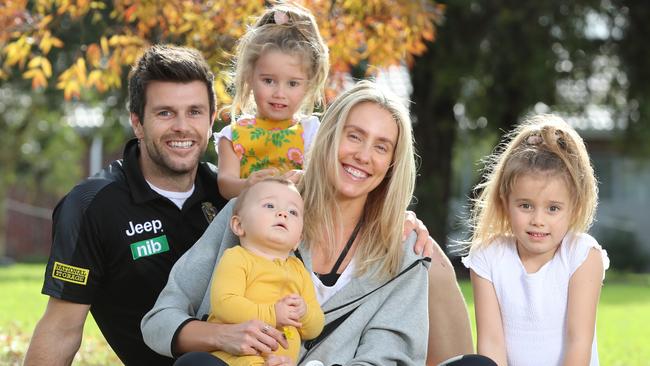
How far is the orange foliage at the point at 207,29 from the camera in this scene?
702 cm

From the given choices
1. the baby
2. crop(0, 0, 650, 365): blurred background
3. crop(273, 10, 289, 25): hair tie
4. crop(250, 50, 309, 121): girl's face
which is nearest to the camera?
the baby

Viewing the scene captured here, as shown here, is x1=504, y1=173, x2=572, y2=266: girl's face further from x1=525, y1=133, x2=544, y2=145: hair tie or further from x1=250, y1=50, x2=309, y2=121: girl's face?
x1=250, y1=50, x2=309, y2=121: girl's face

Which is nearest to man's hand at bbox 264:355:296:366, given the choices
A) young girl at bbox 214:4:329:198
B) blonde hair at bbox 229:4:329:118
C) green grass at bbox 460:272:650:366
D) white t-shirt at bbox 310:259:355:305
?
white t-shirt at bbox 310:259:355:305

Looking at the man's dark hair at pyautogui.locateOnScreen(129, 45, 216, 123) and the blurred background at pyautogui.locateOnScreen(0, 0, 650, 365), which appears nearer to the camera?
the man's dark hair at pyautogui.locateOnScreen(129, 45, 216, 123)

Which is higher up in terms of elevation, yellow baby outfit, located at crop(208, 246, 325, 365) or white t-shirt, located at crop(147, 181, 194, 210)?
white t-shirt, located at crop(147, 181, 194, 210)

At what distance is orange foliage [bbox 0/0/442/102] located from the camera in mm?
7016

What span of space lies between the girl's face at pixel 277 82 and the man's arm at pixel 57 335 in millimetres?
1308

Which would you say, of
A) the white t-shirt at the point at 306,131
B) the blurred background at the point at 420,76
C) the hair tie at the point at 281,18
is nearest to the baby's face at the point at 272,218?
the white t-shirt at the point at 306,131

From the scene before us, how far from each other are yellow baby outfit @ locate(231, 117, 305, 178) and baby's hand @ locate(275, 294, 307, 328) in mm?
1385

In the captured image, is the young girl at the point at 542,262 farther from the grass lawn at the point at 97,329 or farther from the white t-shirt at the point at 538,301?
the grass lawn at the point at 97,329

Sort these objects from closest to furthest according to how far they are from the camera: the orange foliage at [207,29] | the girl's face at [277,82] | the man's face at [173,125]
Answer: the man's face at [173,125], the girl's face at [277,82], the orange foliage at [207,29]

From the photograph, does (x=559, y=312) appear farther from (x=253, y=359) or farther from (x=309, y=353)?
(x=253, y=359)

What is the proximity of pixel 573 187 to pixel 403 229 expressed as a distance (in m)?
0.75

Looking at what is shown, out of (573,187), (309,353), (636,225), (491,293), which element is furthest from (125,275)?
(636,225)
